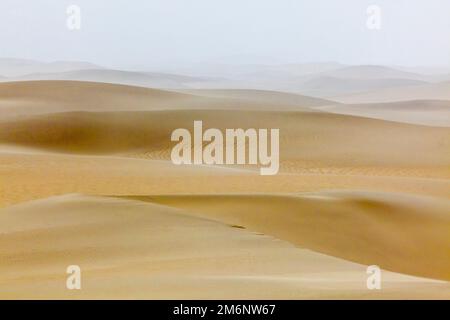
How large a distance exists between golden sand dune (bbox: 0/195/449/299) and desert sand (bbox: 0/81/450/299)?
0.07ft

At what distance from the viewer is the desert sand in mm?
7380

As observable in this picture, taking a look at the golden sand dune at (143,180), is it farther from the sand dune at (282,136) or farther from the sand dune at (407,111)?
the sand dune at (407,111)

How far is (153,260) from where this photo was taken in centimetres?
873

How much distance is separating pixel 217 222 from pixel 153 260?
2.31m

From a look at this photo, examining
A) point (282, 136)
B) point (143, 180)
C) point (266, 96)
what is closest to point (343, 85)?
point (266, 96)

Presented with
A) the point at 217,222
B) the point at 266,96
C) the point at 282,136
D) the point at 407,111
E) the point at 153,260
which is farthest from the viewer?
the point at 266,96

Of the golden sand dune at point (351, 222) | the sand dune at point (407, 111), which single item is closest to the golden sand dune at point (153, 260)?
the golden sand dune at point (351, 222)

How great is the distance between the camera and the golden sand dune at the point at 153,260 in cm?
692

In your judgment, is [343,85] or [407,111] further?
[343,85]

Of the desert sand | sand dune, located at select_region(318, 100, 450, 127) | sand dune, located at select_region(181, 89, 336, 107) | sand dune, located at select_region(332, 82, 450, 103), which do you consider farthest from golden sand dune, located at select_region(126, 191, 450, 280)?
sand dune, located at select_region(332, 82, 450, 103)

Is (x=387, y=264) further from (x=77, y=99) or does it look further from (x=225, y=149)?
(x=77, y=99)

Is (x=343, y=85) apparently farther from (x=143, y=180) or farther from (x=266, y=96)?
(x=143, y=180)

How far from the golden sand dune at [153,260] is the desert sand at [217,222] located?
2 cm

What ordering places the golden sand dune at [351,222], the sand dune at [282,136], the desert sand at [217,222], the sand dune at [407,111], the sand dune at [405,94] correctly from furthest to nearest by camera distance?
1. the sand dune at [405,94]
2. the sand dune at [407,111]
3. the sand dune at [282,136]
4. the golden sand dune at [351,222]
5. the desert sand at [217,222]
